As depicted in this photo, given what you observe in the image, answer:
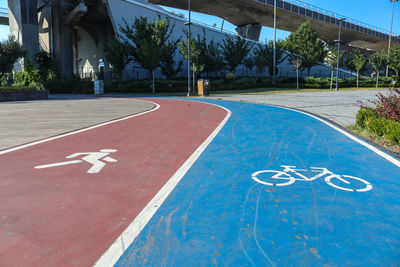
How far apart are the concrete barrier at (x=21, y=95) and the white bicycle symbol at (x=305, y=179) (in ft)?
98.3

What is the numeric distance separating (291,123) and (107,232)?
29.8ft

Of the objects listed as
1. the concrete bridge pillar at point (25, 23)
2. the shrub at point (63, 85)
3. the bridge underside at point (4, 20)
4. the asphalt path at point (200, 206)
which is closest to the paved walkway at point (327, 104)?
the asphalt path at point (200, 206)

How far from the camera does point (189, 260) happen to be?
2.54 m

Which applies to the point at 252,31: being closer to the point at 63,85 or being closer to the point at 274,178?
the point at 63,85

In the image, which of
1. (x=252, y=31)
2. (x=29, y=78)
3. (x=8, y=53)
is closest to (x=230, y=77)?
(x=252, y=31)

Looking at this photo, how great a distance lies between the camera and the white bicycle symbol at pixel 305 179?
4324mm

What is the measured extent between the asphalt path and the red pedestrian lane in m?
0.02

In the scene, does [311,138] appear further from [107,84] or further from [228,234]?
[107,84]

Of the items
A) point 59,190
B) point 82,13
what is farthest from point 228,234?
point 82,13

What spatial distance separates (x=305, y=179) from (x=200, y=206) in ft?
6.43

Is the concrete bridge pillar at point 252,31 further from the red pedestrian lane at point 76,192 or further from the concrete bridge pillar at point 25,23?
the red pedestrian lane at point 76,192

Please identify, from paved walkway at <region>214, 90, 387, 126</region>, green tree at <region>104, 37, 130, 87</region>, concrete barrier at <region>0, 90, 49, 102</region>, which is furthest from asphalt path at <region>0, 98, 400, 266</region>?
green tree at <region>104, 37, 130, 87</region>

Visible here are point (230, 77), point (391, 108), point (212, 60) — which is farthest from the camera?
point (212, 60)

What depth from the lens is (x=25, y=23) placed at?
45.7m
